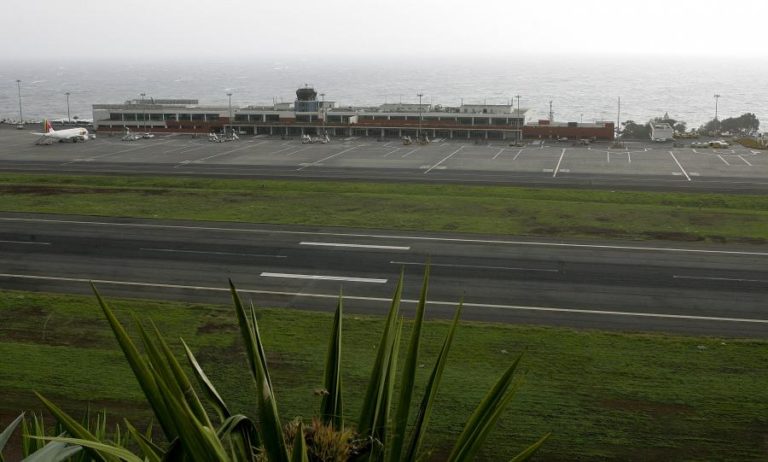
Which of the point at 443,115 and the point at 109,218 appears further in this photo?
the point at 443,115

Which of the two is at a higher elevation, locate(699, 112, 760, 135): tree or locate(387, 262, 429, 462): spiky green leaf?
locate(699, 112, 760, 135): tree

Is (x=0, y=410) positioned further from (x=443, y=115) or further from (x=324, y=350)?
(x=443, y=115)

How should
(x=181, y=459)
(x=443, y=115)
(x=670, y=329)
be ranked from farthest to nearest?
(x=443, y=115) → (x=670, y=329) → (x=181, y=459)

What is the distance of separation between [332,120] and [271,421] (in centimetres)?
11265

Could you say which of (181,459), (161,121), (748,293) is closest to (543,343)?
(748,293)

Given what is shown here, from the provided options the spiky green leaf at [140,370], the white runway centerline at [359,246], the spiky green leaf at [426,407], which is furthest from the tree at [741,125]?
the spiky green leaf at [140,370]

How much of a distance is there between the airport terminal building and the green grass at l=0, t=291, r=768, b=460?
79.5 m

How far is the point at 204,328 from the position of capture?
1203 inches

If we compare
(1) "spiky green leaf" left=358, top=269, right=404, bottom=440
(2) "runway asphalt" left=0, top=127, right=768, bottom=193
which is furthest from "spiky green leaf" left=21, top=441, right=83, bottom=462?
(2) "runway asphalt" left=0, top=127, right=768, bottom=193

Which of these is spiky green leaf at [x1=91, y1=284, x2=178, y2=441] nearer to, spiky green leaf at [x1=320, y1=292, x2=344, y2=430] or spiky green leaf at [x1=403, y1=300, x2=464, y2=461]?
spiky green leaf at [x1=320, y1=292, x2=344, y2=430]

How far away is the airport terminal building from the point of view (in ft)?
356

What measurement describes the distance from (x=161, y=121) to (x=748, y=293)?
102 meters

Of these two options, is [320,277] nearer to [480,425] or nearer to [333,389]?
[333,389]

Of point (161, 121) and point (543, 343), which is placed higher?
point (161, 121)
